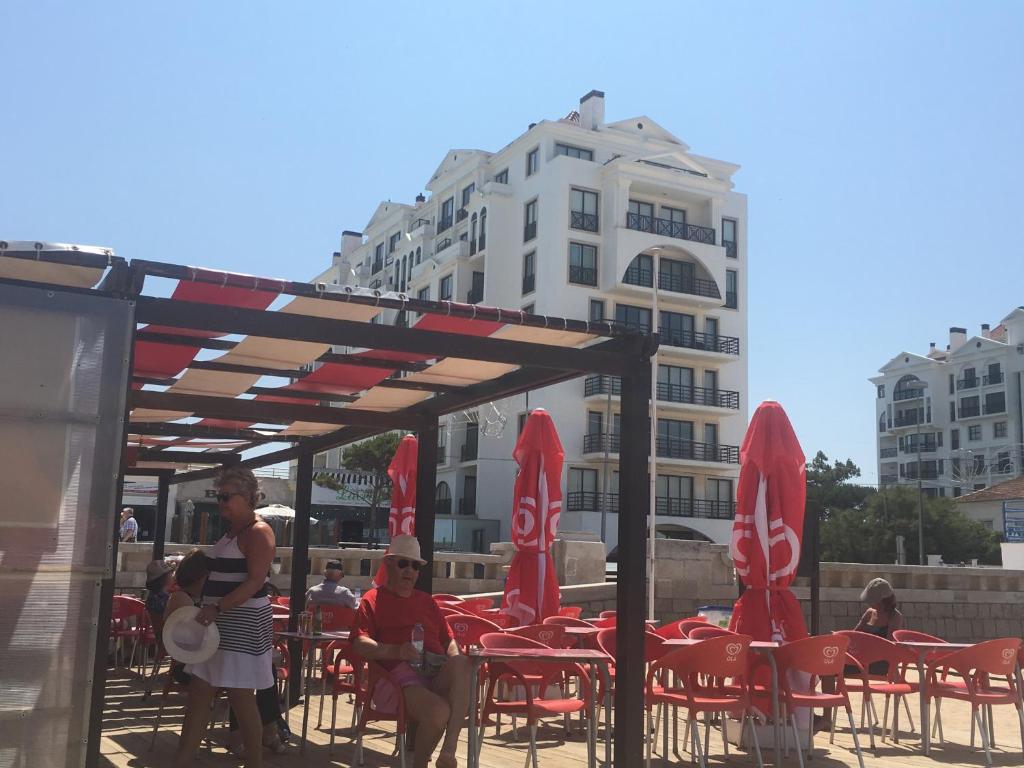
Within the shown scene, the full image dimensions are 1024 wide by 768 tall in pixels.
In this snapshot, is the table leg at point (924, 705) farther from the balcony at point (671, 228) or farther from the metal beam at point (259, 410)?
the balcony at point (671, 228)

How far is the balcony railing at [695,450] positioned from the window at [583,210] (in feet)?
34.0

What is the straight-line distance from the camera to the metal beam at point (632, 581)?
601cm

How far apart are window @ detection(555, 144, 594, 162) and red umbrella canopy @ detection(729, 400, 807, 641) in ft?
138

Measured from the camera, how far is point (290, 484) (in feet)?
175

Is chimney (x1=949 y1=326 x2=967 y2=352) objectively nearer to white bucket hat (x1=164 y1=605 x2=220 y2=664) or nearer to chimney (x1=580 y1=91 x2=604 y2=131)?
chimney (x1=580 y1=91 x2=604 y2=131)

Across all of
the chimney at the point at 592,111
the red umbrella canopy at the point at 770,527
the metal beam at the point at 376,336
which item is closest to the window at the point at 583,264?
the chimney at the point at 592,111

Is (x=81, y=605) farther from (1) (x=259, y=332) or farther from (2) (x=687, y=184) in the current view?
(2) (x=687, y=184)

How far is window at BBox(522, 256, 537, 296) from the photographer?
163ft

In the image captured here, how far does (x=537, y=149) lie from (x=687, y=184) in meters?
7.30

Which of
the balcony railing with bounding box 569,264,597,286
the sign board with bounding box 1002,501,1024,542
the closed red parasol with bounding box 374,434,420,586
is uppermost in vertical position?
the balcony railing with bounding box 569,264,597,286

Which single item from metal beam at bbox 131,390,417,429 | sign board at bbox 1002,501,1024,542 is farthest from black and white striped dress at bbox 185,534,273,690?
sign board at bbox 1002,501,1024,542

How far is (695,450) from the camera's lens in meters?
49.6

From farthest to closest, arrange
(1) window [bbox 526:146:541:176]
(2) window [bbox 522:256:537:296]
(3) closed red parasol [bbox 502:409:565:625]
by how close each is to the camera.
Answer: (1) window [bbox 526:146:541:176], (2) window [bbox 522:256:537:296], (3) closed red parasol [bbox 502:409:565:625]

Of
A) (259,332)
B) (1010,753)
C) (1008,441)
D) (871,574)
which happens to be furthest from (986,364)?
(259,332)
